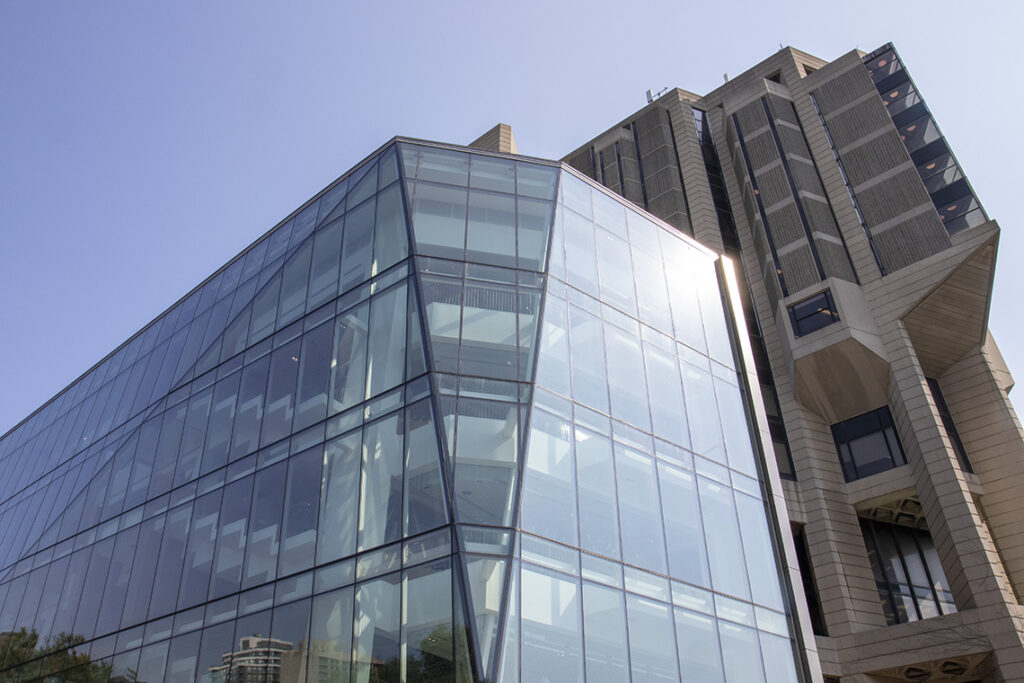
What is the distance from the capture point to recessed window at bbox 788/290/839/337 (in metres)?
41.2

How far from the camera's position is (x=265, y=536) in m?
20.9

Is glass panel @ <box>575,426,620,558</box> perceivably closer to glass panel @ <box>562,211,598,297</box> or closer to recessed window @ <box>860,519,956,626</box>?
glass panel @ <box>562,211,598,297</box>

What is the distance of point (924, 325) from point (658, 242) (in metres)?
19.7

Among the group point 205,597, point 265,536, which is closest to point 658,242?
point 265,536

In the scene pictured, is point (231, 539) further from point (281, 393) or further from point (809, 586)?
point (809, 586)

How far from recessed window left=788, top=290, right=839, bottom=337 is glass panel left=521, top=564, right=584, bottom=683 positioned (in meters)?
28.5

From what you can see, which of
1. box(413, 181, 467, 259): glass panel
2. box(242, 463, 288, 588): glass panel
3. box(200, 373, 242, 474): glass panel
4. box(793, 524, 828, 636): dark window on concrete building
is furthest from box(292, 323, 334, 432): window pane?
box(793, 524, 828, 636): dark window on concrete building

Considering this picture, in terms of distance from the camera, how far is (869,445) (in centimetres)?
4069

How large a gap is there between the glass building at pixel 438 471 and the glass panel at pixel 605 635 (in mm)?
69

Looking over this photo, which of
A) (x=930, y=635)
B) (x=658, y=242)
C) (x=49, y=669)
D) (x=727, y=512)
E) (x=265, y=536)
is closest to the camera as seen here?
(x=265, y=536)

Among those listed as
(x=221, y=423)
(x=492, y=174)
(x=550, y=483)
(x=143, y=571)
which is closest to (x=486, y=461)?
(x=550, y=483)

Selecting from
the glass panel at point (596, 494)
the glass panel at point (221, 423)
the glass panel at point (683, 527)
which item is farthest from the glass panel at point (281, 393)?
the glass panel at point (683, 527)

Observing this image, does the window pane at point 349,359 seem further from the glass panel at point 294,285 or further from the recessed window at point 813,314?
the recessed window at point 813,314

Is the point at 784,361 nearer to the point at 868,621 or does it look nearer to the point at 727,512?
the point at 868,621
